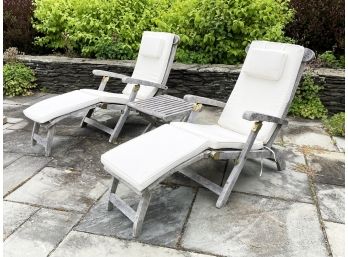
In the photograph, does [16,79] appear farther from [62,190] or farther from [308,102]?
[308,102]

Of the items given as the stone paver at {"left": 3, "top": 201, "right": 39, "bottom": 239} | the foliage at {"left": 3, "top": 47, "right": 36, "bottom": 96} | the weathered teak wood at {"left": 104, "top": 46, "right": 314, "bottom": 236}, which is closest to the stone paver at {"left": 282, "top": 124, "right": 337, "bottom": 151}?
the weathered teak wood at {"left": 104, "top": 46, "right": 314, "bottom": 236}

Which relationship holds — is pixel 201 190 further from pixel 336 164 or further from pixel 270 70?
pixel 336 164

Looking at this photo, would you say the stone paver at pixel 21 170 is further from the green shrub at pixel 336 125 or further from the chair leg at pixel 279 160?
the green shrub at pixel 336 125

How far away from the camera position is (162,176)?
102 inches

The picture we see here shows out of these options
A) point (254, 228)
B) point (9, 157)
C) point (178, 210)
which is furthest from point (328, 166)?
point (9, 157)

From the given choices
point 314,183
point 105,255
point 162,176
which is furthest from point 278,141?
point 105,255

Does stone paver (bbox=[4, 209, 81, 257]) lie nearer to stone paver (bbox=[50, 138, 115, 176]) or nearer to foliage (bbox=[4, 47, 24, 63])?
stone paver (bbox=[50, 138, 115, 176])

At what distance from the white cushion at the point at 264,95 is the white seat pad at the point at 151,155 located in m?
0.82

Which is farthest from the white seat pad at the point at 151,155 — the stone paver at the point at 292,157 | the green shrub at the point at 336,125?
the green shrub at the point at 336,125

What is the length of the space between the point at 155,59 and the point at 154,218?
261 centimetres

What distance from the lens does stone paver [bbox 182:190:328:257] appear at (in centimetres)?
251

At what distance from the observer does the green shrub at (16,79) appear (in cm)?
622

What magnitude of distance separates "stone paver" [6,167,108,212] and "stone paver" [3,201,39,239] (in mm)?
79

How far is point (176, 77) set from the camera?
19.0ft
